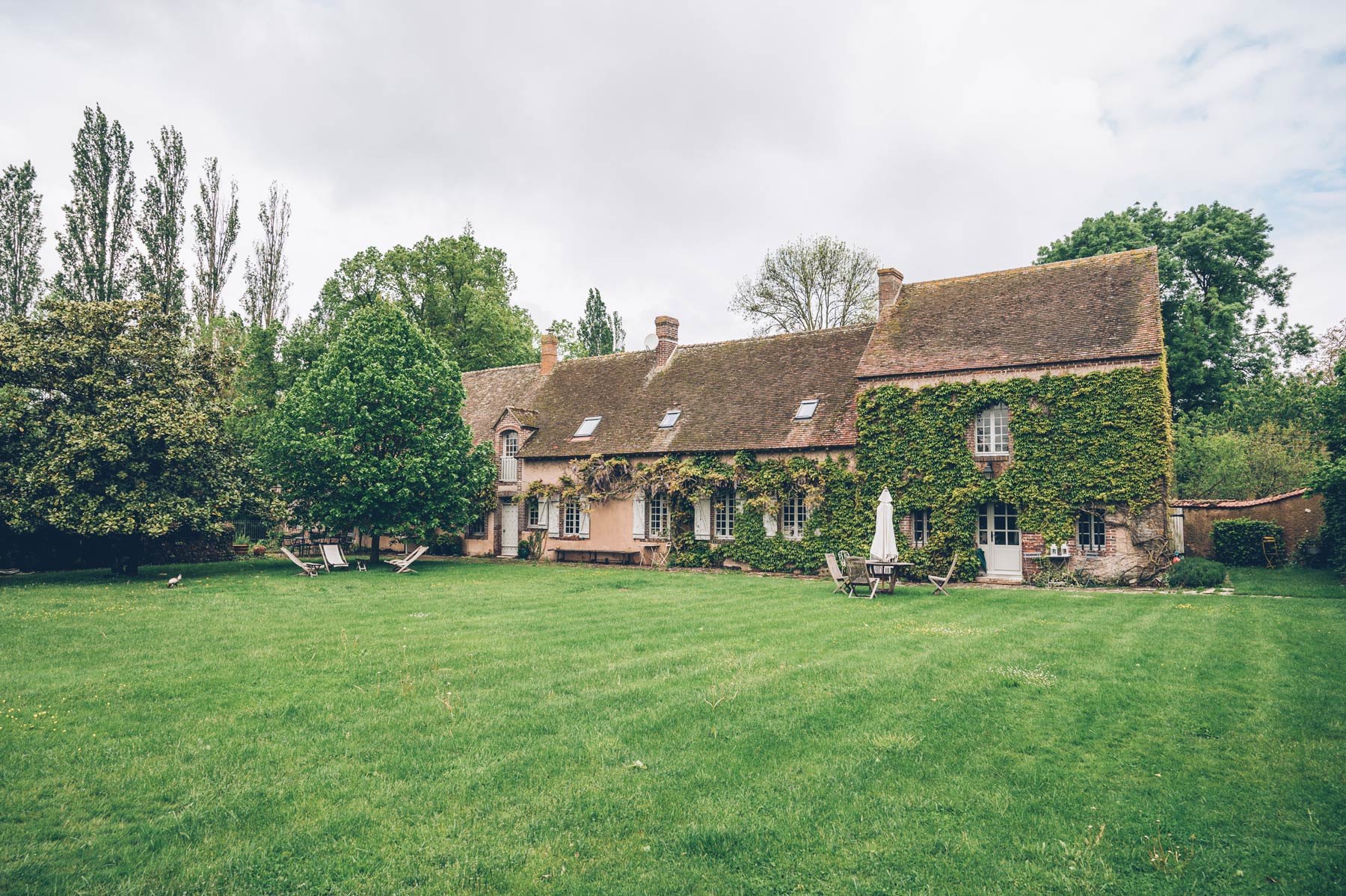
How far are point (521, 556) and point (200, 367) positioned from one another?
1241 cm

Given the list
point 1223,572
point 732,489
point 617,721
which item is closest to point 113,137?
point 732,489

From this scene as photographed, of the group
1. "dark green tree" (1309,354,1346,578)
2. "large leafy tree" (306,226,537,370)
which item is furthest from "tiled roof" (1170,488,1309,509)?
"large leafy tree" (306,226,537,370)

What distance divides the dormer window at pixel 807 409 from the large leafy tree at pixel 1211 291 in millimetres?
17892

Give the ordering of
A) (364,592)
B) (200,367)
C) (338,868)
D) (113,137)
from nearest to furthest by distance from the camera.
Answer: (338,868)
(364,592)
(200,367)
(113,137)

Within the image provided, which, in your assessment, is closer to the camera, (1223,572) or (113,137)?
(1223,572)

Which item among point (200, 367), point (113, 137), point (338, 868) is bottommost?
point (338, 868)

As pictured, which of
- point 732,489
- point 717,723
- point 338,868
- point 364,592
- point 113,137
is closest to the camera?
point 338,868

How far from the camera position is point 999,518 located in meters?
21.3

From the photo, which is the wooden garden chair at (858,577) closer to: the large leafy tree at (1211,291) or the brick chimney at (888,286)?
the brick chimney at (888,286)

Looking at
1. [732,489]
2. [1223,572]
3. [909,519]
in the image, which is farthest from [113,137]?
[1223,572]

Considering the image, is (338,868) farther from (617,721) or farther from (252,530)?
(252,530)

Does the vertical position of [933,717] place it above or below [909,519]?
below

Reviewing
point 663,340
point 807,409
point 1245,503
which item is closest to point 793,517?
point 807,409

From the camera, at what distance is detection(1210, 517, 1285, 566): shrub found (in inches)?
933
